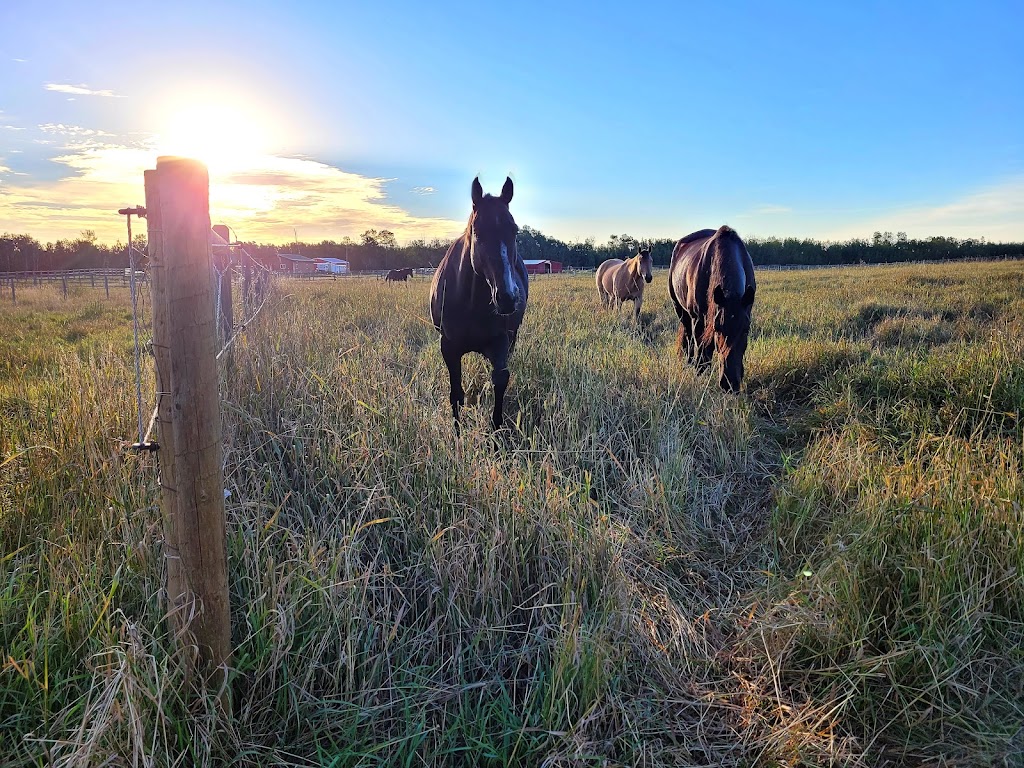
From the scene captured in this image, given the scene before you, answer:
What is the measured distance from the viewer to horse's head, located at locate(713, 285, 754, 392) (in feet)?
18.9

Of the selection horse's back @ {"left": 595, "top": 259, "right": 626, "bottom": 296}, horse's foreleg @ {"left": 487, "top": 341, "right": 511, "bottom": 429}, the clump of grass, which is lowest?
horse's foreleg @ {"left": 487, "top": 341, "right": 511, "bottom": 429}

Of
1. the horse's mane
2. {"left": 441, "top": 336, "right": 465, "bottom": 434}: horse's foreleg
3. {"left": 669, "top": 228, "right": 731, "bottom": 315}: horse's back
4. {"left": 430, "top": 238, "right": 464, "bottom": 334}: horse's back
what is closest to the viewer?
{"left": 441, "top": 336, "right": 465, "bottom": 434}: horse's foreleg

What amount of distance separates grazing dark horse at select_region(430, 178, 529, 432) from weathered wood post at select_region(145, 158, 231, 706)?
2.51 metres

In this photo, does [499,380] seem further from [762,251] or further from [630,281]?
[762,251]

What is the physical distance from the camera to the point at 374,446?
3.31 metres

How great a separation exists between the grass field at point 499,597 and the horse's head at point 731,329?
1489 mm

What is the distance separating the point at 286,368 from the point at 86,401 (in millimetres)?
1312

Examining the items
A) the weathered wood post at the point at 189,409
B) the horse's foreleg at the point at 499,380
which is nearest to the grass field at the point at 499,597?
the weathered wood post at the point at 189,409

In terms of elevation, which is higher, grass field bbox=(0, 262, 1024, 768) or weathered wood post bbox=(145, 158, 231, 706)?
weathered wood post bbox=(145, 158, 231, 706)

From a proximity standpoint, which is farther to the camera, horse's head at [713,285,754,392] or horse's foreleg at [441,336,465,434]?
horse's head at [713,285,754,392]

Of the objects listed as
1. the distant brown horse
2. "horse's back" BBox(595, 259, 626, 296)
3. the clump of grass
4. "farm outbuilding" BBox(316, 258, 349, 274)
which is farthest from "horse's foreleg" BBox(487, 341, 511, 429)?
"farm outbuilding" BBox(316, 258, 349, 274)

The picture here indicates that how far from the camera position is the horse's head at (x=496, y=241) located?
402 centimetres

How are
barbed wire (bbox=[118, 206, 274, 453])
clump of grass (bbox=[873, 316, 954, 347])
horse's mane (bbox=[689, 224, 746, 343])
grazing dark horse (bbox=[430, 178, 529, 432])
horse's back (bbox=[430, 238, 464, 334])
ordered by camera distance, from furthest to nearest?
clump of grass (bbox=[873, 316, 954, 347]), horse's mane (bbox=[689, 224, 746, 343]), horse's back (bbox=[430, 238, 464, 334]), grazing dark horse (bbox=[430, 178, 529, 432]), barbed wire (bbox=[118, 206, 274, 453])

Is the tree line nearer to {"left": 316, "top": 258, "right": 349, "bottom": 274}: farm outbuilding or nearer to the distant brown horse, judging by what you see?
{"left": 316, "top": 258, "right": 349, "bottom": 274}: farm outbuilding
